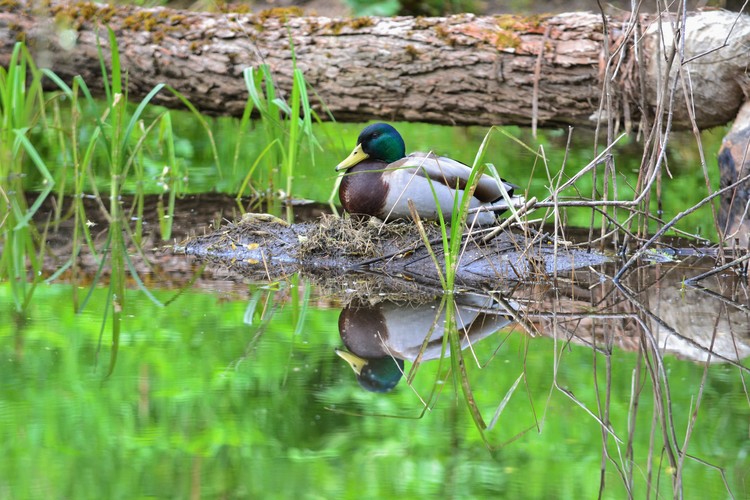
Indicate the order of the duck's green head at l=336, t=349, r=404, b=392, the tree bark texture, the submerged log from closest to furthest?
the duck's green head at l=336, t=349, r=404, b=392
the submerged log
the tree bark texture

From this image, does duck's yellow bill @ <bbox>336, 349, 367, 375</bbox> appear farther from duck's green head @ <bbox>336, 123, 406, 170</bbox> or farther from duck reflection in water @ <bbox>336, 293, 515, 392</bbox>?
duck's green head @ <bbox>336, 123, 406, 170</bbox>

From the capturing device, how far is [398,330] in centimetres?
335

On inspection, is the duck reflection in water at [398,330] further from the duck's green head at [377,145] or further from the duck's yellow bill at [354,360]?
the duck's green head at [377,145]

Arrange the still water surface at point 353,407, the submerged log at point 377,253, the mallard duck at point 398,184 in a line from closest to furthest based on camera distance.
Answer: the still water surface at point 353,407, the submerged log at point 377,253, the mallard duck at point 398,184

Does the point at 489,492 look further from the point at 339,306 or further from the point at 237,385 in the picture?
the point at 339,306

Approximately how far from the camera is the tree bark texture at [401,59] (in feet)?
19.0

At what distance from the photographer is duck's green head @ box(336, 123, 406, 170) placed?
15.6ft

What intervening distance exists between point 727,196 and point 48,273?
3.40 meters

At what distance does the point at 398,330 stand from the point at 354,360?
405 millimetres

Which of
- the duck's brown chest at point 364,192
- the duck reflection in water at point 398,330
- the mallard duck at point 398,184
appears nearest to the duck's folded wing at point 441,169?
the mallard duck at point 398,184

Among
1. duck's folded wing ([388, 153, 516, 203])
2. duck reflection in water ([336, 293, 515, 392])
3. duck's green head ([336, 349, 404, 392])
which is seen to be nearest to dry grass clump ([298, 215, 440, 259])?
duck's folded wing ([388, 153, 516, 203])

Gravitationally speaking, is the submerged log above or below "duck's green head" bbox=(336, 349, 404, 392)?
below

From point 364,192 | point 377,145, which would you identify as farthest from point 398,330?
point 377,145

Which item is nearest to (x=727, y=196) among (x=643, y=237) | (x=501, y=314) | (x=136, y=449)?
(x=643, y=237)
